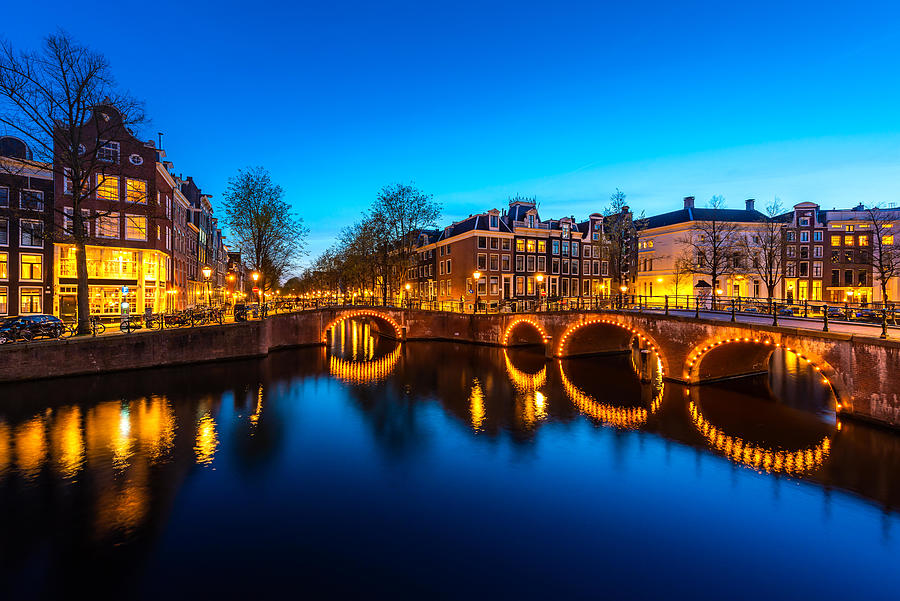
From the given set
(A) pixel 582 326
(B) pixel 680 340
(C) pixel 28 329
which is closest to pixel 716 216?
(A) pixel 582 326

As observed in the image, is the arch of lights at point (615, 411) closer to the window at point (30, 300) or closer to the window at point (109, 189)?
the window at point (109, 189)

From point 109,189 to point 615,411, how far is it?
A: 3907 centimetres

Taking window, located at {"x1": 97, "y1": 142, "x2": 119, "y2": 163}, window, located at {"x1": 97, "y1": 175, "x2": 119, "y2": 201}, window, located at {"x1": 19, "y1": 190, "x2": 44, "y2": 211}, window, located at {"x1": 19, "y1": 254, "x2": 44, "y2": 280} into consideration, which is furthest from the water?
window, located at {"x1": 97, "y1": 142, "x2": 119, "y2": 163}

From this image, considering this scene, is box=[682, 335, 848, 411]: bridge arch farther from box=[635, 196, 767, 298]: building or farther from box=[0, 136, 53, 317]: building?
box=[0, 136, 53, 317]: building

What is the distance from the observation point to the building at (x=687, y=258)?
49.7m

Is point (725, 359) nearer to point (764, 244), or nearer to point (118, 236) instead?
point (764, 244)

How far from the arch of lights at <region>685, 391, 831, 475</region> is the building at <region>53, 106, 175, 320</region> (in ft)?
125

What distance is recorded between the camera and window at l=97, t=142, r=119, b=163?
33031mm

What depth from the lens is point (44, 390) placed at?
68.4 ft

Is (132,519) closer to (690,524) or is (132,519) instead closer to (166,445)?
(166,445)

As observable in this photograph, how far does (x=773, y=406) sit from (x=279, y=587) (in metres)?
21.9

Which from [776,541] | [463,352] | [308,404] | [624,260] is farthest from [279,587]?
[624,260]

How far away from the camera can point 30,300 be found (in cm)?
3284

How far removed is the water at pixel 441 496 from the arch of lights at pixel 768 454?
0.10 m
